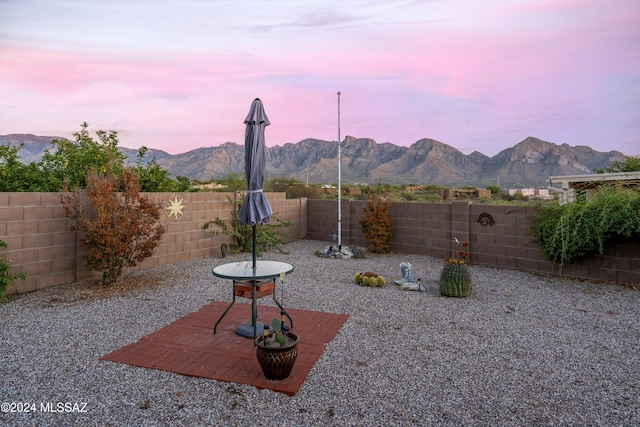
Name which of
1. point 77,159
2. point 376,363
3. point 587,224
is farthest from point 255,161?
point 77,159

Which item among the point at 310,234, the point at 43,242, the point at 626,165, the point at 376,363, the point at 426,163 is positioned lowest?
the point at 376,363

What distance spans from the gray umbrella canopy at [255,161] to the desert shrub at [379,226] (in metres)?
7.12

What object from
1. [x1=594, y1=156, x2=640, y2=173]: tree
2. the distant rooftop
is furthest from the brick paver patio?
[x1=594, y1=156, x2=640, y2=173]: tree

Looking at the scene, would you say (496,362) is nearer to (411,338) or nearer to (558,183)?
(411,338)

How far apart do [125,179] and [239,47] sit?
20.8 feet

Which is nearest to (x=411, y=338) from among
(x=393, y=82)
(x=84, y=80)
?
(x=84, y=80)

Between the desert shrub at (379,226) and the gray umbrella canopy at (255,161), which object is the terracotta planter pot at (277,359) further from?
the desert shrub at (379,226)

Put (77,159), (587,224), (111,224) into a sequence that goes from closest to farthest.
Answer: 1. (111,224)
2. (587,224)
3. (77,159)

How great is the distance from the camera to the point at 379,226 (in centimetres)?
1145

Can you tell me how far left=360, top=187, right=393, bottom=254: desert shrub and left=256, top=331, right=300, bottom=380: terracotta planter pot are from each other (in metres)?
8.20

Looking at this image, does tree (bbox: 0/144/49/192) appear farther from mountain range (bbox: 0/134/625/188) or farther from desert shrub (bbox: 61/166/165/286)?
mountain range (bbox: 0/134/625/188)

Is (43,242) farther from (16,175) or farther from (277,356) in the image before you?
(277,356)

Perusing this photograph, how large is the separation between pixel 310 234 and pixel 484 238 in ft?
21.3

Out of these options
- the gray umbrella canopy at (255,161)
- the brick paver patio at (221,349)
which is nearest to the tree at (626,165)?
the brick paver patio at (221,349)
